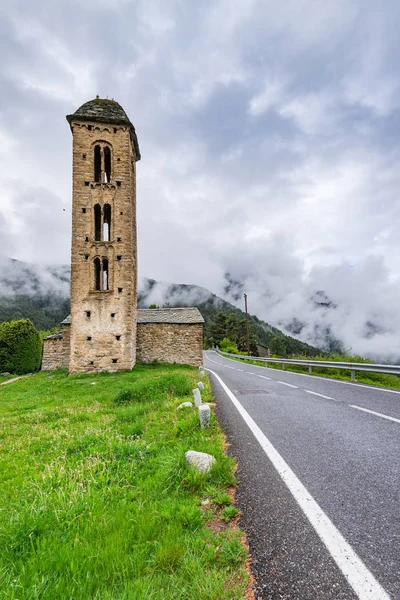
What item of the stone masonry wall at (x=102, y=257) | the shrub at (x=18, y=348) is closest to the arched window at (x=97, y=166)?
the stone masonry wall at (x=102, y=257)

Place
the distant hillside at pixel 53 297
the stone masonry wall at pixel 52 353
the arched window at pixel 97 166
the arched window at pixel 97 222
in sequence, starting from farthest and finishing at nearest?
the distant hillside at pixel 53 297 → the stone masonry wall at pixel 52 353 → the arched window at pixel 97 166 → the arched window at pixel 97 222

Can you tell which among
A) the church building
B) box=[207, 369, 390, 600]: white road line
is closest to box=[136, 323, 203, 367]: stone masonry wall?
the church building

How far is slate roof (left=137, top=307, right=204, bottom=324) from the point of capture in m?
22.6

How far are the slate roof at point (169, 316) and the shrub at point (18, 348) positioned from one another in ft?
12.9

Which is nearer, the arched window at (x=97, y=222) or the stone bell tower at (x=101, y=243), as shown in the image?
the stone bell tower at (x=101, y=243)

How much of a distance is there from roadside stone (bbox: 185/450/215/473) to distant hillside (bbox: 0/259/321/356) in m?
83.3

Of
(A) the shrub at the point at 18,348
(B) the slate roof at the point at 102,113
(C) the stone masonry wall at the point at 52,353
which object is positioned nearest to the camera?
(B) the slate roof at the point at 102,113

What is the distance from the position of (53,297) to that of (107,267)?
342 ft

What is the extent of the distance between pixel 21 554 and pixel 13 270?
153 metres

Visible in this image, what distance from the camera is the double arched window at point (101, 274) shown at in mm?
19828

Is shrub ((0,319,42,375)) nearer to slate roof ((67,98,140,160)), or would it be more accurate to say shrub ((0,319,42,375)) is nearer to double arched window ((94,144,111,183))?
double arched window ((94,144,111,183))

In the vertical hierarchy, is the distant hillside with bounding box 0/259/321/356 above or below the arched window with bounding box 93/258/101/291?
above

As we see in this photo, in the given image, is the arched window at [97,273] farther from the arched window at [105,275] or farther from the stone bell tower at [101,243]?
the arched window at [105,275]

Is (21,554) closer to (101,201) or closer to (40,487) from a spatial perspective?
(40,487)
